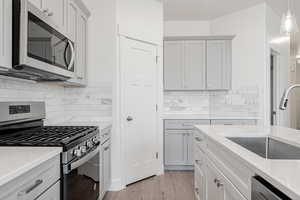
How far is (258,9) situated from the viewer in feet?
13.7

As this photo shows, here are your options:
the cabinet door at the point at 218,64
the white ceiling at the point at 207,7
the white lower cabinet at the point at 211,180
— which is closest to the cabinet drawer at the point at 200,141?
the white lower cabinet at the point at 211,180

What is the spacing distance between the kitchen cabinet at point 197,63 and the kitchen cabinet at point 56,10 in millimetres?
2281

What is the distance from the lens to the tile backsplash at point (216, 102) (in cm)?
432

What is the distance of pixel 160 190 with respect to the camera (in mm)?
3129

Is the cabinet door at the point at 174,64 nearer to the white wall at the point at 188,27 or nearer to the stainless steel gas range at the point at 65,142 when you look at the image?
the white wall at the point at 188,27

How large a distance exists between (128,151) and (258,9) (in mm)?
3215

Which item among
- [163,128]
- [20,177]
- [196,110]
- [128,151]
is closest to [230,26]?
[196,110]

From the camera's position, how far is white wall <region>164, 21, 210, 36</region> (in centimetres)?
481

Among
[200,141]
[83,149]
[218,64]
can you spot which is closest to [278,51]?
[218,64]

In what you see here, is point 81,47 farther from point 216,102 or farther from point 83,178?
point 216,102

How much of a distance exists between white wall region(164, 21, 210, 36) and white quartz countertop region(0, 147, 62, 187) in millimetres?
3869

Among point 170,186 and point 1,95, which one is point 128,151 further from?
point 1,95

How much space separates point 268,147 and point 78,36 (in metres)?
2.23

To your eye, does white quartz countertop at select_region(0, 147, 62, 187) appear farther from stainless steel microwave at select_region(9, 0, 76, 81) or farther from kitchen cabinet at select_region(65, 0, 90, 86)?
kitchen cabinet at select_region(65, 0, 90, 86)
